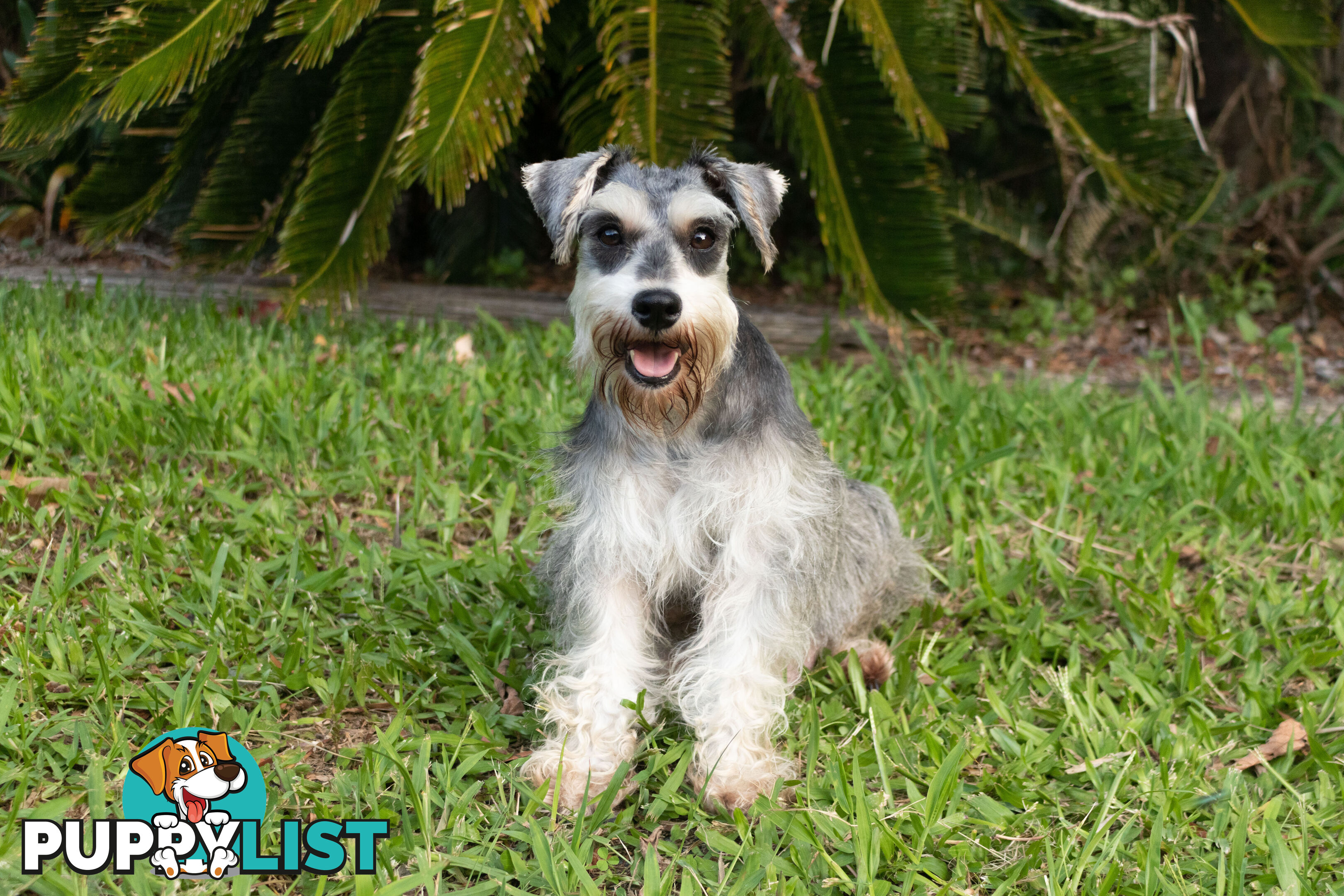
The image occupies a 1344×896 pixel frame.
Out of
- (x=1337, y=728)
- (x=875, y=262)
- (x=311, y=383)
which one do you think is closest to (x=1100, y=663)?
(x=1337, y=728)

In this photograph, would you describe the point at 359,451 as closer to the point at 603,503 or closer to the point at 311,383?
the point at 311,383

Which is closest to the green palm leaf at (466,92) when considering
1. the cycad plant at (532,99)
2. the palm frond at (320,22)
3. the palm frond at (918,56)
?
the cycad plant at (532,99)

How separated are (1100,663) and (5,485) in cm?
365

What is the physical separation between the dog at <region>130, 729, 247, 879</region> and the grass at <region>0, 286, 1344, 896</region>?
110 millimetres

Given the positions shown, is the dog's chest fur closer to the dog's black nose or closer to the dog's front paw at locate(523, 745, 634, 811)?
the dog's black nose

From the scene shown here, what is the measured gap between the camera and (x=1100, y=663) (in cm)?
317

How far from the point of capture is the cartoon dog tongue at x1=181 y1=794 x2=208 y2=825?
89.0 inches

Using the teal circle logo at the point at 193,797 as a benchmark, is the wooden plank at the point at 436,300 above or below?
below

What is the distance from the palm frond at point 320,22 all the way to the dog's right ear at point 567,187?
160cm

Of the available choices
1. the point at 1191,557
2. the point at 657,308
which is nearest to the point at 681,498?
the point at 657,308


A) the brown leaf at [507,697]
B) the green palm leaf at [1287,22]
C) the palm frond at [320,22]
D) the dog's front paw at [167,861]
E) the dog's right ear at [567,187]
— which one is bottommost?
the brown leaf at [507,697]

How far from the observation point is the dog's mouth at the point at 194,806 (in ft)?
7.43

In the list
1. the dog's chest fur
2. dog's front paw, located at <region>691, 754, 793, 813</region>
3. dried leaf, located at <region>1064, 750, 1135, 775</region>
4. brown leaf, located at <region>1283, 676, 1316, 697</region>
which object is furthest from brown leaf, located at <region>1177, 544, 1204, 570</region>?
dog's front paw, located at <region>691, 754, 793, 813</region>

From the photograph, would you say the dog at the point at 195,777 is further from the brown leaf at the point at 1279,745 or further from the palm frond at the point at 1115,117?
the palm frond at the point at 1115,117
